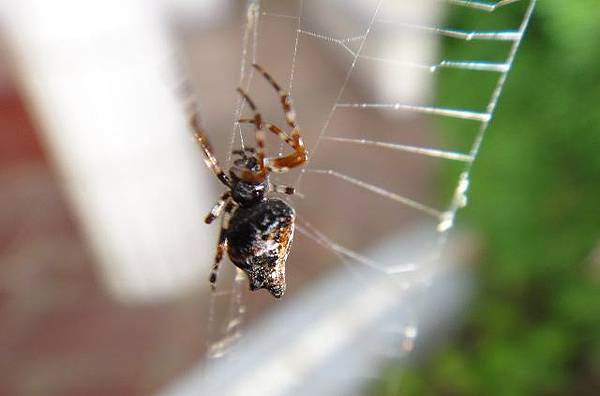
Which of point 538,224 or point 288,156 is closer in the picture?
point 288,156

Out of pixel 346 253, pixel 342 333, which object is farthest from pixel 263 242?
pixel 346 253

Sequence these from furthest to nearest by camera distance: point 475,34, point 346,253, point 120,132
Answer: point 346,253
point 120,132
point 475,34

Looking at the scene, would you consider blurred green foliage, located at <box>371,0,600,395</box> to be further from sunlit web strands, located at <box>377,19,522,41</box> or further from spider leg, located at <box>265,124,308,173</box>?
spider leg, located at <box>265,124,308,173</box>

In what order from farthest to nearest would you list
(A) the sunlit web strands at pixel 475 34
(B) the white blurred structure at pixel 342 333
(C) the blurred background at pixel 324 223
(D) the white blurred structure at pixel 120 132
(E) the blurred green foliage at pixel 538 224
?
1. (B) the white blurred structure at pixel 342 333
2. (D) the white blurred structure at pixel 120 132
3. (C) the blurred background at pixel 324 223
4. (E) the blurred green foliage at pixel 538 224
5. (A) the sunlit web strands at pixel 475 34

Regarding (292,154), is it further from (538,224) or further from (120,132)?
(120,132)

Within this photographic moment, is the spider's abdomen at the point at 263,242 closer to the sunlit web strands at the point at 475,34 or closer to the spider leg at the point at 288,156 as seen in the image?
the spider leg at the point at 288,156

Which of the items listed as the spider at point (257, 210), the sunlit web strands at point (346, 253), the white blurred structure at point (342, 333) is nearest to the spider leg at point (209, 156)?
the spider at point (257, 210)

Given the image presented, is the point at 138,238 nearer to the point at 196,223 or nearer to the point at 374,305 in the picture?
the point at 196,223

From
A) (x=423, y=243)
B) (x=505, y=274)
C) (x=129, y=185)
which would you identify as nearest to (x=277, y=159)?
(x=505, y=274)
